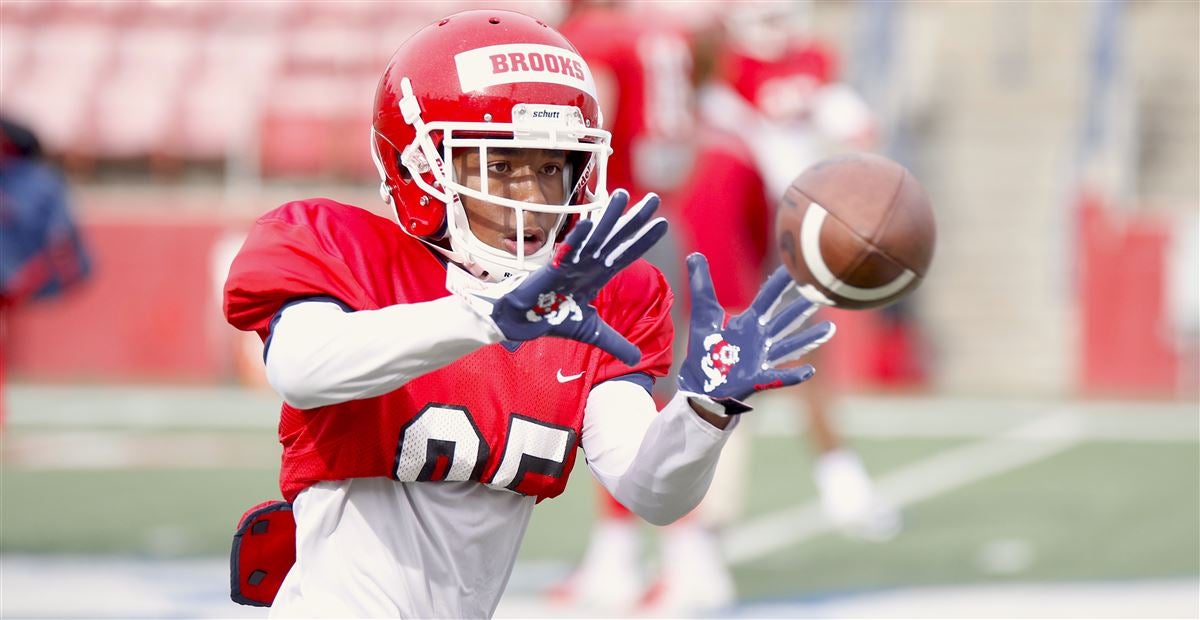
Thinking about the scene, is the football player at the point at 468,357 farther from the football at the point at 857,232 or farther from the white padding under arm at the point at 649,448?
the football at the point at 857,232

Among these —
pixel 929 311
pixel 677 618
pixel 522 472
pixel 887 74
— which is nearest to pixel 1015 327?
pixel 929 311

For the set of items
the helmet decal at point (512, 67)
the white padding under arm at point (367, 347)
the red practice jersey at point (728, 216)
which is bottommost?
the red practice jersey at point (728, 216)

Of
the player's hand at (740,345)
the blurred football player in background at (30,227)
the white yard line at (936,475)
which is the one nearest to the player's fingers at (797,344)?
the player's hand at (740,345)

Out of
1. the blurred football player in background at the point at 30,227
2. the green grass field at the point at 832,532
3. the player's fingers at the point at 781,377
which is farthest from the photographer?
the blurred football player in background at the point at 30,227

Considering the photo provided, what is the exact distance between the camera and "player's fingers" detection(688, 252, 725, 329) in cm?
203

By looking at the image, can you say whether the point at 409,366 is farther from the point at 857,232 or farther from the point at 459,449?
the point at 857,232

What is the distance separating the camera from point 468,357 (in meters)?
2.11

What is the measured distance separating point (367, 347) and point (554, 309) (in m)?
0.23

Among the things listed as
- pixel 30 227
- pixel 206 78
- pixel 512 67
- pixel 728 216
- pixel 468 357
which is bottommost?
pixel 206 78

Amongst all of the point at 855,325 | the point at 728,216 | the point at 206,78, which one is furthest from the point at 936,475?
the point at 206,78

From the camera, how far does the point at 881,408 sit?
8891 millimetres

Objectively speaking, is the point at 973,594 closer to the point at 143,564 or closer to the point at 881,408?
the point at 143,564

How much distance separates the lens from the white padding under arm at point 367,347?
6.05 ft

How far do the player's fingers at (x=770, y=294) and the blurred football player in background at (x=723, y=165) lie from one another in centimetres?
225
